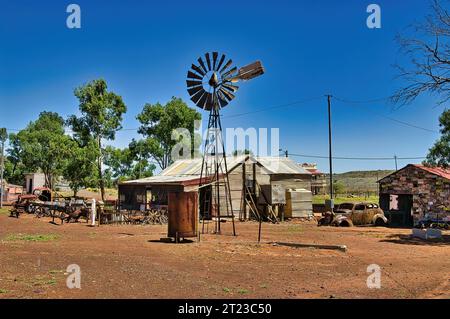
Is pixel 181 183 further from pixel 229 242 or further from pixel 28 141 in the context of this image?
pixel 28 141

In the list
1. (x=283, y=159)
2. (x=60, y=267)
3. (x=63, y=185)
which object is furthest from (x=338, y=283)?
(x=63, y=185)

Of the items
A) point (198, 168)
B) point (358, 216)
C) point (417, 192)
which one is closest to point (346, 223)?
point (358, 216)

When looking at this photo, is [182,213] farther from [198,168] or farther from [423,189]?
[198,168]

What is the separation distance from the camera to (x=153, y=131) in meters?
60.3

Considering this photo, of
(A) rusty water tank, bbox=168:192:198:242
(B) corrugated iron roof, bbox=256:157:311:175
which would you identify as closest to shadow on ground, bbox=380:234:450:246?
(A) rusty water tank, bbox=168:192:198:242

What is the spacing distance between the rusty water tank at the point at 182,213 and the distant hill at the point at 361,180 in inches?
2785

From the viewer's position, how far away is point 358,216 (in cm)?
2916

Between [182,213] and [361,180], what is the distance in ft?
301

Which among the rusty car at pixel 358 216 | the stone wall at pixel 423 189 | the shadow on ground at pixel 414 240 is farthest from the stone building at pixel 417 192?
the shadow on ground at pixel 414 240

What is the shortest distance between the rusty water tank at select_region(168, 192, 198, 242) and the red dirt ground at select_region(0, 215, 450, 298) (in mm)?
624

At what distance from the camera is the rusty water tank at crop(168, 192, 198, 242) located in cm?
1802

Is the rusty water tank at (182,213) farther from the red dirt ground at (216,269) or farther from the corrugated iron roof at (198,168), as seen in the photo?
A: the corrugated iron roof at (198,168)

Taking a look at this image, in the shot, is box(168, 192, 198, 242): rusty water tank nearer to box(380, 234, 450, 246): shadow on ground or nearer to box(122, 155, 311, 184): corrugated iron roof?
box(380, 234, 450, 246): shadow on ground
